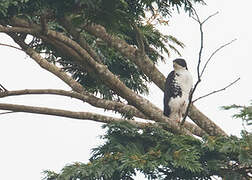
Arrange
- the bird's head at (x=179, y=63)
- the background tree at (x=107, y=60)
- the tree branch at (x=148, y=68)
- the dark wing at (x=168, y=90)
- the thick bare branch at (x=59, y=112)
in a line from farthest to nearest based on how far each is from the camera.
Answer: the bird's head at (x=179, y=63)
the dark wing at (x=168, y=90)
the tree branch at (x=148, y=68)
the thick bare branch at (x=59, y=112)
the background tree at (x=107, y=60)

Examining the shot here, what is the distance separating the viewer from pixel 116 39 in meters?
7.32

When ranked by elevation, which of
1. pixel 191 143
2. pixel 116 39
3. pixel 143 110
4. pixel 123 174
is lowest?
pixel 123 174

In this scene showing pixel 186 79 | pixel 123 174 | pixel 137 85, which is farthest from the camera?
pixel 137 85

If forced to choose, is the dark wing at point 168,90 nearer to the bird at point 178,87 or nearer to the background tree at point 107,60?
the bird at point 178,87

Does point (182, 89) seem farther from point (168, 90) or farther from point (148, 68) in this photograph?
point (148, 68)

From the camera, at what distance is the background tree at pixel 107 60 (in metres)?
4.95

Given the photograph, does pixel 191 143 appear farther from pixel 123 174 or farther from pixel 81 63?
pixel 81 63

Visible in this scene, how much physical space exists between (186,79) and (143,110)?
217 centimetres

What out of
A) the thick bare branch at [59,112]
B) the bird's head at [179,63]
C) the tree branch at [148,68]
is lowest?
the thick bare branch at [59,112]

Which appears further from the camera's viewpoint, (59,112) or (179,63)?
(179,63)

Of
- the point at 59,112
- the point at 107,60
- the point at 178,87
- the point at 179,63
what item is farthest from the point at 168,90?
the point at 59,112

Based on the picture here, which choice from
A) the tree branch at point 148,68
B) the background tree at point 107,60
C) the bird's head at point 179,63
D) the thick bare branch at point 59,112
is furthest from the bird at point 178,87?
the thick bare branch at point 59,112

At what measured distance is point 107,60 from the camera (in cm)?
895

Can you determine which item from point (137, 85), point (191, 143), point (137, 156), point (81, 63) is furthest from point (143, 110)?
point (137, 85)
